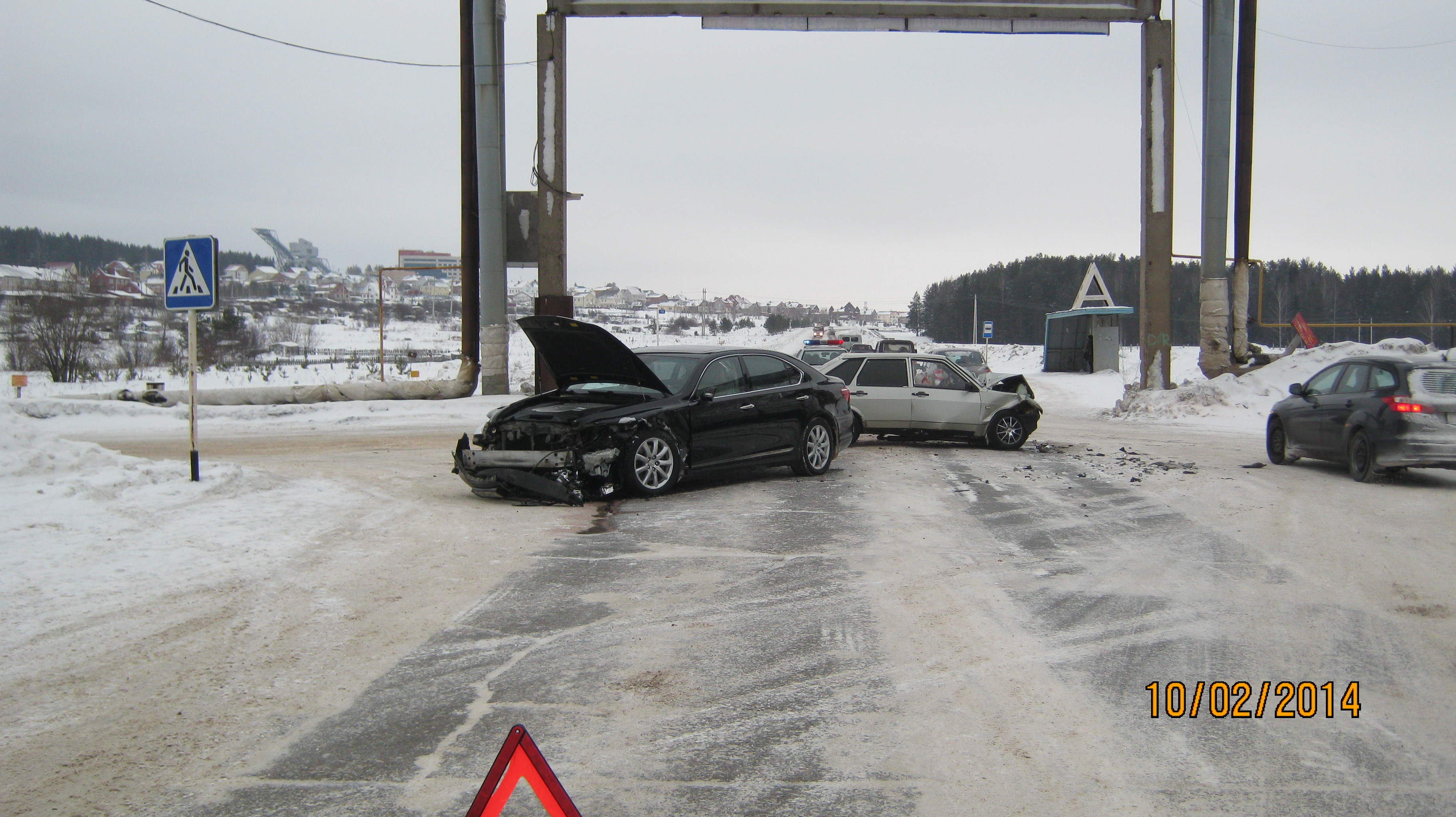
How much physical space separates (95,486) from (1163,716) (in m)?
8.39

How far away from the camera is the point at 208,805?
338 centimetres

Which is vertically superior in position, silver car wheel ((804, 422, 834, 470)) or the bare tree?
the bare tree

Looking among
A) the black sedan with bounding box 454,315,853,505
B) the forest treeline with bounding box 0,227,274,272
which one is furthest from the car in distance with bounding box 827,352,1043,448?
the forest treeline with bounding box 0,227,274,272

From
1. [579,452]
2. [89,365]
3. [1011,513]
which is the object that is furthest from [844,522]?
[89,365]

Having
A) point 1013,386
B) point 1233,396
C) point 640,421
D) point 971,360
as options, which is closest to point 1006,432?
point 1013,386

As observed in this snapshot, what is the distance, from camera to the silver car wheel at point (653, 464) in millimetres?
9766

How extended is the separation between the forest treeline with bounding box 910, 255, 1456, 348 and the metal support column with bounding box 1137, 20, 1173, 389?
61.5 metres

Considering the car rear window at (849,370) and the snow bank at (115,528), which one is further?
the car rear window at (849,370)

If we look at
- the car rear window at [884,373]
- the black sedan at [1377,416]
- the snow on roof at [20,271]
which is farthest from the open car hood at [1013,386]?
the snow on roof at [20,271]

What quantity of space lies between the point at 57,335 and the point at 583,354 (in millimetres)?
31586

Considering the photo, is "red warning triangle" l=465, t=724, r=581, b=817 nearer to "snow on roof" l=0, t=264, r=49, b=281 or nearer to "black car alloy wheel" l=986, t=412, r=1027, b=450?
"black car alloy wheel" l=986, t=412, r=1027, b=450

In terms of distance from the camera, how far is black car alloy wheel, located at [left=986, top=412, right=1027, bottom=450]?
50.5 ft

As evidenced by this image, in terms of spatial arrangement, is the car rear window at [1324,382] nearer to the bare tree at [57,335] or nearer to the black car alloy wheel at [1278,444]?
the black car alloy wheel at [1278,444]

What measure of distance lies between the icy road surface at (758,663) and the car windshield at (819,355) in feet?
50.9
